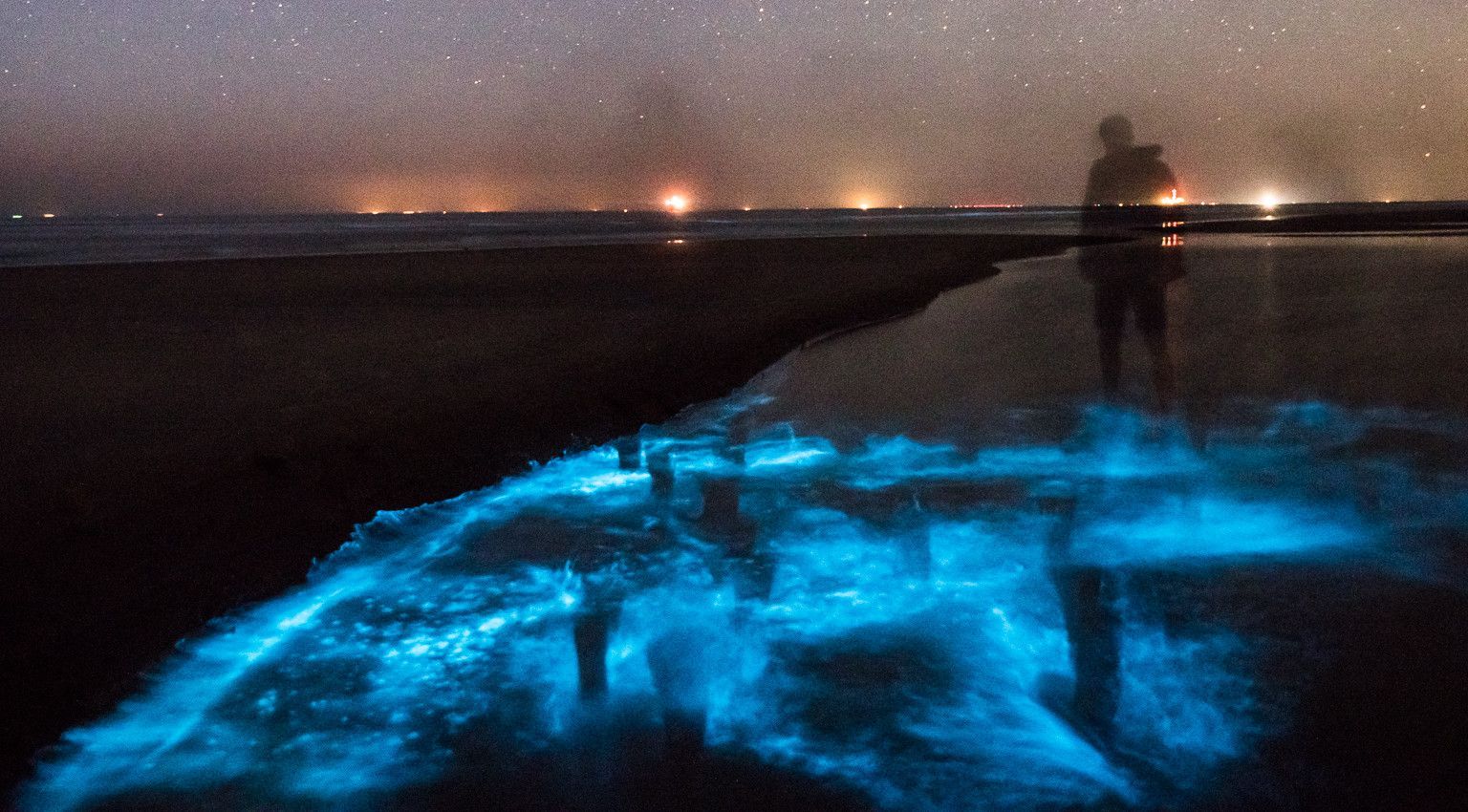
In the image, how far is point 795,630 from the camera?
3879 mm

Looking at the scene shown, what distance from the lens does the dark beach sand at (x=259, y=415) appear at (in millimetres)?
3969

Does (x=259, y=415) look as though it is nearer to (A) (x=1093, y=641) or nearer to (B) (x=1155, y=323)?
(A) (x=1093, y=641)

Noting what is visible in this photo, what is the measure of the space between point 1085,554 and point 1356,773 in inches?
71.1

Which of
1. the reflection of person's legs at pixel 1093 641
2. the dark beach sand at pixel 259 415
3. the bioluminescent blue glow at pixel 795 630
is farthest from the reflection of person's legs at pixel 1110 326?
the dark beach sand at pixel 259 415

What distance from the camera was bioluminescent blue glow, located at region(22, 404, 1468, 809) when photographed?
9.95ft

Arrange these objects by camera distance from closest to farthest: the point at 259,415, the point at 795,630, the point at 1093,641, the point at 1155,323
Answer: the point at 1093,641 < the point at 795,630 < the point at 259,415 < the point at 1155,323

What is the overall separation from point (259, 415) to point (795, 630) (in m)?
4.35

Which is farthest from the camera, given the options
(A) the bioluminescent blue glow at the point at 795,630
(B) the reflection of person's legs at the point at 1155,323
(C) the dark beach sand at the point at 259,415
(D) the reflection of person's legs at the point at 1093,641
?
(B) the reflection of person's legs at the point at 1155,323

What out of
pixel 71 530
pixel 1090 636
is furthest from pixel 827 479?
pixel 71 530

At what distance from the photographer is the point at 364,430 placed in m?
6.15

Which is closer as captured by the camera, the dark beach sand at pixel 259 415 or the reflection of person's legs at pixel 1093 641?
the reflection of person's legs at pixel 1093 641

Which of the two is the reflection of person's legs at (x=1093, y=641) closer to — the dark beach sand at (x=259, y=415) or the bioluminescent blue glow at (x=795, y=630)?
the bioluminescent blue glow at (x=795, y=630)

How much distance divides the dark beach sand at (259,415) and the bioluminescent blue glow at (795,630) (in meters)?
0.25

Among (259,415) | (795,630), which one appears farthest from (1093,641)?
(259,415)
